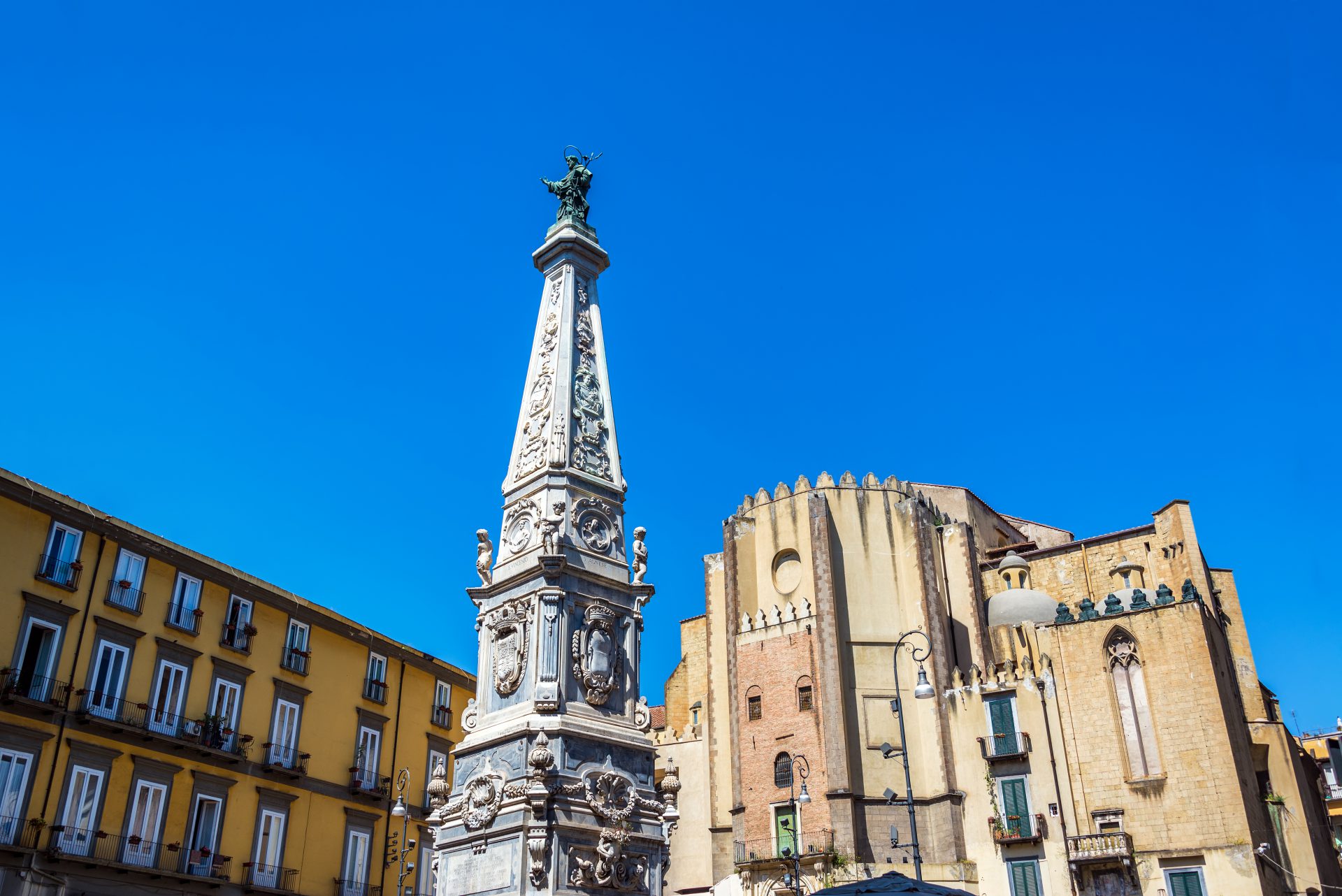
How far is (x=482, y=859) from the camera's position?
13.4 meters

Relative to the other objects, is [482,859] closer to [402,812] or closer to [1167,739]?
[402,812]

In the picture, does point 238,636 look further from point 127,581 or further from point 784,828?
point 784,828

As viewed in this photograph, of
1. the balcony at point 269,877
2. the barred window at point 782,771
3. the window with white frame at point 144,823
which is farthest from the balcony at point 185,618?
the barred window at point 782,771

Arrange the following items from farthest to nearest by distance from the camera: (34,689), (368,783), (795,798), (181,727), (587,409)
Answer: (795,798)
(368,783)
(181,727)
(34,689)
(587,409)

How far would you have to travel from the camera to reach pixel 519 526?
1565 centimetres

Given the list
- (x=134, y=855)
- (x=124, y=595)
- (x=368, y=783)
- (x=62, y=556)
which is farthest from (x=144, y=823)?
(x=368, y=783)

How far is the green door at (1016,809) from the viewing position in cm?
3372

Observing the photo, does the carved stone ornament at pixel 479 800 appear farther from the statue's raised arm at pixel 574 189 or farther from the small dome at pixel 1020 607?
the small dome at pixel 1020 607

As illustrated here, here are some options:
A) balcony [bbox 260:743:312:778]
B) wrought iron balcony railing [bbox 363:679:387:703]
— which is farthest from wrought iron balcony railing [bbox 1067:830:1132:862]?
balcony [bbox 260:743:312:778]

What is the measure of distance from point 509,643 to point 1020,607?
3096 cm

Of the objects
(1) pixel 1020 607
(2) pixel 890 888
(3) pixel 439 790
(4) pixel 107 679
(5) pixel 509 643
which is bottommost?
(2) pixel 890 888

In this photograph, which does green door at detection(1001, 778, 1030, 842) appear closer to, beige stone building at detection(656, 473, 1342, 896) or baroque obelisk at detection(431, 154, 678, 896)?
beige stone building at detection(656, 473, 1342, 896)

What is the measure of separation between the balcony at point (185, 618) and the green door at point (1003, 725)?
79.2 feet

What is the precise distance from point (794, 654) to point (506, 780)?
26.7m
